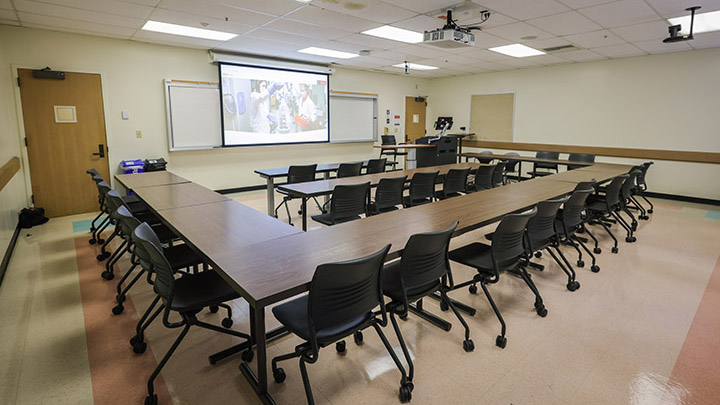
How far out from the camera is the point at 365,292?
1.91 meters

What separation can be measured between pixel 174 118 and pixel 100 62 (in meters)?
1.31

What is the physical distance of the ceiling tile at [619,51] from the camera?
6520mm

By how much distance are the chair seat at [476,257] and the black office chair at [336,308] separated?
102cm

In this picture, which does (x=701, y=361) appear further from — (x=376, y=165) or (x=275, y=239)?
(x=376, y=165)

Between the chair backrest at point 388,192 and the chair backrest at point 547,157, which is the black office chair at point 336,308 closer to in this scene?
the chair backrest at point 388,192

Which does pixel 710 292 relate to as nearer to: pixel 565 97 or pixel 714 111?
pixel 714 111

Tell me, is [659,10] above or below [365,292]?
above

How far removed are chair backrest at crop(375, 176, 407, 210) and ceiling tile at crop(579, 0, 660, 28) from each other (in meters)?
3.06

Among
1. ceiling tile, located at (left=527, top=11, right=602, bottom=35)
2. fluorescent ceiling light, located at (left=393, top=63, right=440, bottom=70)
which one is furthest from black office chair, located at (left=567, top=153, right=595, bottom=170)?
fluorescent ceiling light, located at (left=393, top=63, right=440, bottom=70)

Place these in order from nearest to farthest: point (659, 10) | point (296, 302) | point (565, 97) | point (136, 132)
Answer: point (296, 302)
point (659, 10)
point (136, 132)
point (565, 97)

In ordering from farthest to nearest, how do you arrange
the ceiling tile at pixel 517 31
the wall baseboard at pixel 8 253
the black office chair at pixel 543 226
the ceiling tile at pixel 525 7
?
the ceiling tile at pixel 517 31 → the ceiling tile at pixel 525 7 → the wall baseboard at pixel 8 253 → the black office chair at pixel 543 226

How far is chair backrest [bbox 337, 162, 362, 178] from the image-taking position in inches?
219

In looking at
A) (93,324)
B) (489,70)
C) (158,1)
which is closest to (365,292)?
(93,324)

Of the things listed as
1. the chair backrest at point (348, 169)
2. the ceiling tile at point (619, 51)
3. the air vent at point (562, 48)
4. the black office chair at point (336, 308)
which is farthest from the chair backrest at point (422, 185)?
the ceiling tile at point (619, 51)
